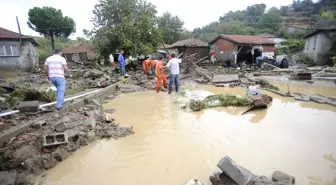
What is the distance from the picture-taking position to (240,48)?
78.0 ft

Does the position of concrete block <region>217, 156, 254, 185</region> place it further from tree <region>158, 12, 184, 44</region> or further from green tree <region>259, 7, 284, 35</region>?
green tree <region>259, 7, 284, 35</region>

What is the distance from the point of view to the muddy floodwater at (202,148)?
12.2 ft

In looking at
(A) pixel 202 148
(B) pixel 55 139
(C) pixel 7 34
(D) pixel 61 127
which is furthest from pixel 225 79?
(C) pixel 7 34

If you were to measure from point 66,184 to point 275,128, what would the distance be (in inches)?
194

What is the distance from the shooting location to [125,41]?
1831cm

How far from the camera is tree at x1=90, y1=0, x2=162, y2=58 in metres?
18.8

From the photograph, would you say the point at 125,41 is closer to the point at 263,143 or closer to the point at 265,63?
the point at 265,63

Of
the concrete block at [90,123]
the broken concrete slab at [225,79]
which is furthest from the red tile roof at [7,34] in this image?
the concrete block at [90,123]

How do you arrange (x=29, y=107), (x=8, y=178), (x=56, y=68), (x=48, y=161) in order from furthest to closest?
(x=56, y=68) < (x=29, y=107) < (x=48, y=161) < (x=8, y=178)

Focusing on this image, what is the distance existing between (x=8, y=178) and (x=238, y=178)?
342 centimetres

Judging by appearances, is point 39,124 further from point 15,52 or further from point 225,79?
point 15,52

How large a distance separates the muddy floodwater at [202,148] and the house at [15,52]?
17.4 meters

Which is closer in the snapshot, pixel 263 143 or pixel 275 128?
pixel 263 143

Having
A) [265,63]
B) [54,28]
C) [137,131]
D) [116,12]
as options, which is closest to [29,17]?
[54,28]
